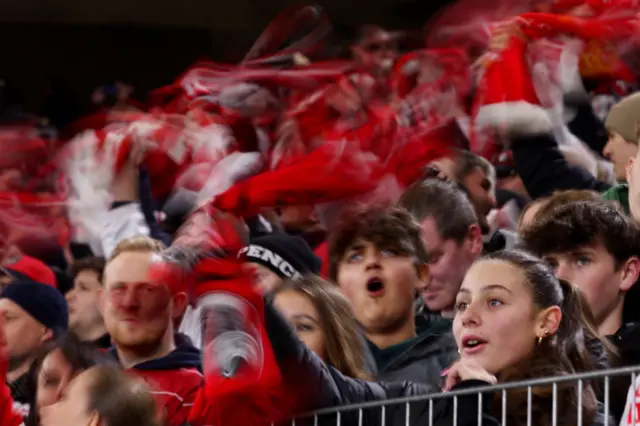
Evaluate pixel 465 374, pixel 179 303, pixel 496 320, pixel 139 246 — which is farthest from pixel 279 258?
pixel 465 374

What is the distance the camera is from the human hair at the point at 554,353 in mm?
3303

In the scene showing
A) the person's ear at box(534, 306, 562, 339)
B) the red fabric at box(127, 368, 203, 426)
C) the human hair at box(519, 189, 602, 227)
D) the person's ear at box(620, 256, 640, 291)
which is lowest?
the red fabric at box(127, 368, 203, 426)

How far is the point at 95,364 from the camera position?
405 cm

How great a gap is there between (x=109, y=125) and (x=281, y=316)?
2621mm

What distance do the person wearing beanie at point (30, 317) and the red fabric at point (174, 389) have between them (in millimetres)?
644

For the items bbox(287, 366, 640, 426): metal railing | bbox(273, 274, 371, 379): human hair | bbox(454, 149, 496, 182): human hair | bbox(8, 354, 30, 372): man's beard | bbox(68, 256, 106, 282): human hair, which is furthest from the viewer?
bbox(68, 256, 106, 282): human hair

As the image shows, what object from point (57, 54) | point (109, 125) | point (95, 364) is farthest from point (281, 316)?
point (57, 54)

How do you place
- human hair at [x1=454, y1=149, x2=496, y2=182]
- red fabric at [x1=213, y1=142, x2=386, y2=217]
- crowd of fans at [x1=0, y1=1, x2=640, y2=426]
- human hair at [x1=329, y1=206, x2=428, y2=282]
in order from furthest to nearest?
1. human hair at [x1=454, y1=149, x2=496, y2=182]
2. human hair at [x1=329, y1=206, x2=428, y2=282]
3. red fabric at [x1=213, y1=142, x2=386, y2=217]
4. crowd of fans at [x1=0, y1=1, x2=640, y2=426]

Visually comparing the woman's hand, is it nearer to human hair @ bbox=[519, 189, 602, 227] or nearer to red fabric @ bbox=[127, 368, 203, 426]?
human hair @ bbox=[519, 189, 602, 227]

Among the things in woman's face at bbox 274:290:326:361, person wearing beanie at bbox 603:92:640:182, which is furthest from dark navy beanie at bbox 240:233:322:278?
person wearing beanie at bbox 603:92:640:182

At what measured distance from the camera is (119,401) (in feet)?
12.4

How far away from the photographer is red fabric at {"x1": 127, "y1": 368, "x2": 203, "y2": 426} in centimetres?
410

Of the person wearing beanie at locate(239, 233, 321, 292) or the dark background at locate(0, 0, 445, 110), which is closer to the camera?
the person wearing beanie at locate(239, 233, 321, 292)

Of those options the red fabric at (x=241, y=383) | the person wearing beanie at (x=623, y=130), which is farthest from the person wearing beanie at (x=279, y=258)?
the person wearing beanie at (x=623, y=130)
